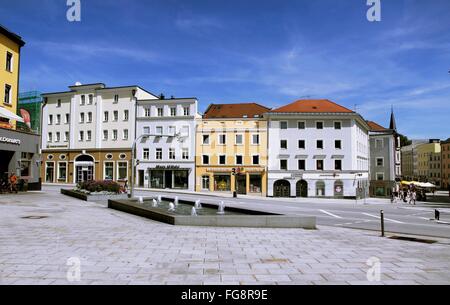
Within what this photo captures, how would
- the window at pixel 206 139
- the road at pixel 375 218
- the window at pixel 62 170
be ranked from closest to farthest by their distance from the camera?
1. the road at pixel 375 218
2. the window at pixel 206 139
3. the window at pixel 62 170

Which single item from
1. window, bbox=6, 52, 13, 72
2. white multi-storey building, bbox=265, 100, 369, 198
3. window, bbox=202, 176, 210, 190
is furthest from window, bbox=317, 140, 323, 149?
window, bbox=6, 52, 13, 72

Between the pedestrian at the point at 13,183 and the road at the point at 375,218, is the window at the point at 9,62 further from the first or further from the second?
the road at the point at 375,218

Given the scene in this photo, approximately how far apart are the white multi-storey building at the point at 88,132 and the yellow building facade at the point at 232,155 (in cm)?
1171

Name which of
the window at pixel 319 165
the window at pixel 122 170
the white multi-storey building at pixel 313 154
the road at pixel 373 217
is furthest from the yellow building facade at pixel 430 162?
the window at pixel 122 170

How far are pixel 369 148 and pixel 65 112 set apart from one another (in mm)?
53696

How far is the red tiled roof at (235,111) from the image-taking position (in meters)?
53.9

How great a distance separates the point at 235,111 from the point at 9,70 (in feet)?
106

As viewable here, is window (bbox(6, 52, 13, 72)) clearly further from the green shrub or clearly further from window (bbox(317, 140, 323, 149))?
window (bbox(317, 140, 323, 149))

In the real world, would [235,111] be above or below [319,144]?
above

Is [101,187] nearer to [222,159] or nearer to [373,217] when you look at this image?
[373,217]

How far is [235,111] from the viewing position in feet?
182

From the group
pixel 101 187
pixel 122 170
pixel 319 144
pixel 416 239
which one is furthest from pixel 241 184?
pixel 416 239

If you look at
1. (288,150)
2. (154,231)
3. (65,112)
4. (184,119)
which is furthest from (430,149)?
(154,231)

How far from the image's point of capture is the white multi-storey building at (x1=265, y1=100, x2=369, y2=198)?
1890 inches
